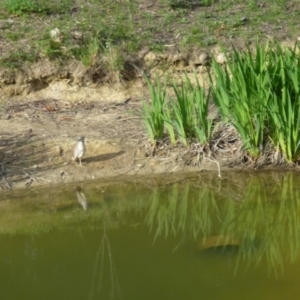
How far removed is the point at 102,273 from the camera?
191 inches

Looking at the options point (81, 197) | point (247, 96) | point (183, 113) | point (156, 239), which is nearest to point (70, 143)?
point (81, 197)

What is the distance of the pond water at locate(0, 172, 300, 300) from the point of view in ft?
15.4

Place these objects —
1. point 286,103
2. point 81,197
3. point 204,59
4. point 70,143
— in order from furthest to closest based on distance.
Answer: point 204,59 → point 70,143 → point 286,103 → point 81,197

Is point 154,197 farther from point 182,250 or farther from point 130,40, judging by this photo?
point 130,40

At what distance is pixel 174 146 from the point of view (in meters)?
7.02

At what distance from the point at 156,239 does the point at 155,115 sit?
5.49ft

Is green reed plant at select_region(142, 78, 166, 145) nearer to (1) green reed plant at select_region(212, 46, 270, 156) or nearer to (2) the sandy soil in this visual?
(2) the sandy soil

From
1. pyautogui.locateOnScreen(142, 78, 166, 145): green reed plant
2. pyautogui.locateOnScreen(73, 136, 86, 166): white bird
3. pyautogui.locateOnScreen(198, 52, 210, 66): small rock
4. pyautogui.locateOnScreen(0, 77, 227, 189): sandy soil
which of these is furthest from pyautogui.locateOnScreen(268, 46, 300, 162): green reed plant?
pyautogui.locateOnScreen(198, 52, 210, 66): small rock

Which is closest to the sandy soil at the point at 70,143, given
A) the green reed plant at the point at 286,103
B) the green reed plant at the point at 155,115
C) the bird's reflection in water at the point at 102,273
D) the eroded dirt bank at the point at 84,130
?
the eroded dirt bank at the point at 84,130

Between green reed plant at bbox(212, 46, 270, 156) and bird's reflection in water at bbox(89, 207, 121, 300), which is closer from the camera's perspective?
bird's reflection in water at bbox(89, 207, 121, 300)

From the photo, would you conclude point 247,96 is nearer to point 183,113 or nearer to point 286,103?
point 286,103

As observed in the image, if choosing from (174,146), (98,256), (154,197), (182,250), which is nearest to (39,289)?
(98,256)

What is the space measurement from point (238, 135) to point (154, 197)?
1.18m

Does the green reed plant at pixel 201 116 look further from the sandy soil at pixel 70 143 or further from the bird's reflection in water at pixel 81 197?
the bird's reflection in water at pixel 81 197
